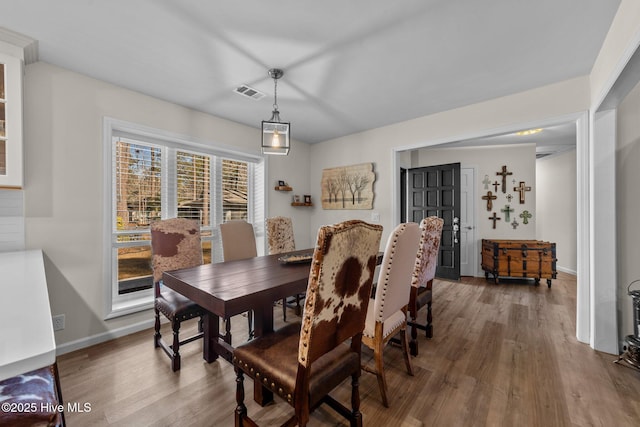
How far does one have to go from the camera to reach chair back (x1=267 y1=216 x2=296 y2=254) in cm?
327

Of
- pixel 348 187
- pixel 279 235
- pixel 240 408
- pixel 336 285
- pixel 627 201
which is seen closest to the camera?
pixel 336 285

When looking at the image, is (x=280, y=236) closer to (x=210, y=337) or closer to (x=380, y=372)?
(x=210, y=337)

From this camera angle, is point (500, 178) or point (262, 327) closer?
point (262, 327)

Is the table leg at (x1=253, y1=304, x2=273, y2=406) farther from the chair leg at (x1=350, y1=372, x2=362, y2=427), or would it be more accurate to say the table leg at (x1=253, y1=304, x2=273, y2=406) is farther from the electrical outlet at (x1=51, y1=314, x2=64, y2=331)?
the electrical outlet at (x1=51, y1=314, x2=64, y2=331)

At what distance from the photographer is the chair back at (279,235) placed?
3.27 m

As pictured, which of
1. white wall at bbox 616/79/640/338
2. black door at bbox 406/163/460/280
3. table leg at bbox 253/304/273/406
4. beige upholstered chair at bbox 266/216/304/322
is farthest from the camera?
black door at bbox 406/163/460/280

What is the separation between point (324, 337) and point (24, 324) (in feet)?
3.25

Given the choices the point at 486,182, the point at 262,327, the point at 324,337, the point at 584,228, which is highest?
the point at 486,182

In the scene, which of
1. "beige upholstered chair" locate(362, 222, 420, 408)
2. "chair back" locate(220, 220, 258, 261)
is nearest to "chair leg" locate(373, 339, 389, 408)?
"beige upholstered chair" locate(362, 222, 420, 408)

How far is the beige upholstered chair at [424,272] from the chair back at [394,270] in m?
0.46

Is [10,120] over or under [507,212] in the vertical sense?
over

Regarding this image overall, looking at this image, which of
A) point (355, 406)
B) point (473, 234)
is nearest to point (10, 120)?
point (355, 406)

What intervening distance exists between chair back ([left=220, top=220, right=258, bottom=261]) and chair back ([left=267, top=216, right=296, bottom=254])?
0.28 meters

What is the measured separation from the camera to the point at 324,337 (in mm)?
1136
